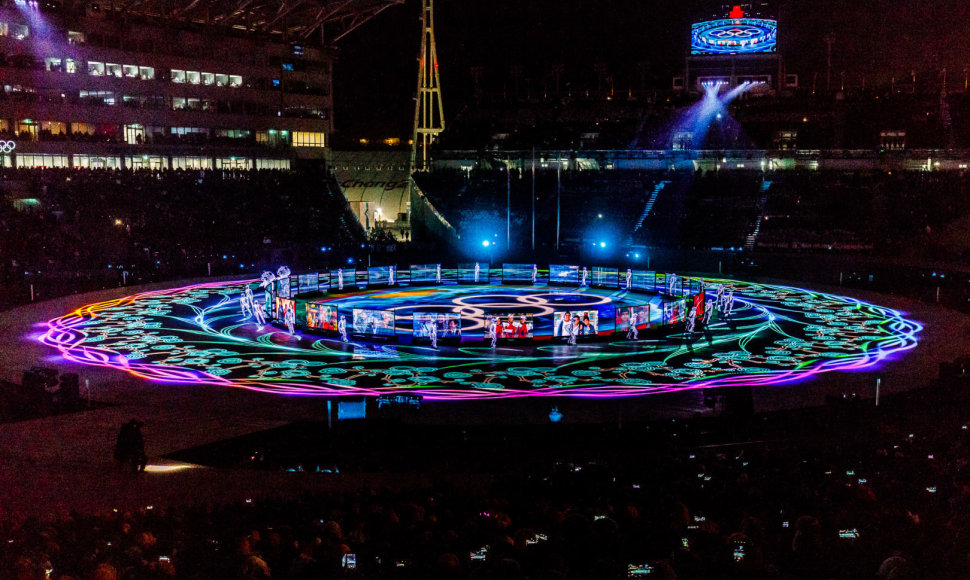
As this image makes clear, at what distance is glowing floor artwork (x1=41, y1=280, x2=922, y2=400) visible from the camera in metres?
28.2

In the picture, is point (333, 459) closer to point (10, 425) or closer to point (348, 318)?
point (10, 425)

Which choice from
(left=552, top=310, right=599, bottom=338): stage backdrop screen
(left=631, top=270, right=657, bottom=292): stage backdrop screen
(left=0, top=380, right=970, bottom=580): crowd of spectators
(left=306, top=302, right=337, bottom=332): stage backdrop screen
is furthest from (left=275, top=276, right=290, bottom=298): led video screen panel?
(left=0, top=380, right=970, bottom=580): crowd of spectators

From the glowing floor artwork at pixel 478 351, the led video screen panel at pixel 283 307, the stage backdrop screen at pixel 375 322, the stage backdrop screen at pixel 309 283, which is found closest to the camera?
the glowing floor artwork at pixel 478 351

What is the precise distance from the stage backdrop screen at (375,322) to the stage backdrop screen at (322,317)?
1.34 m

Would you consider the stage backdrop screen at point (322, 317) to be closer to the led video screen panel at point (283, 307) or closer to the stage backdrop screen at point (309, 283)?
the led video screen panel at point (283, 307)

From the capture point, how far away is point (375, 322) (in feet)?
114

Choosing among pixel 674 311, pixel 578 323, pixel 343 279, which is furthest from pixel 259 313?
pixel 674 311

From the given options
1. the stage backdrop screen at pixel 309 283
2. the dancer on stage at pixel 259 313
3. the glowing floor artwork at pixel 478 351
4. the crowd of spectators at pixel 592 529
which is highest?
the crowd of spectators at pixel 592 529

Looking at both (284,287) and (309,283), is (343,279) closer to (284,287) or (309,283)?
(309,283)

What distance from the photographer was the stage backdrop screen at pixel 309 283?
46756 millimetres

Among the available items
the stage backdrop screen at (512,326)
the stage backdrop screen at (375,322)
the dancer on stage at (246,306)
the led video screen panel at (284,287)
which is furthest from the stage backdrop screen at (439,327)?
the led video screen panel at (284,287)

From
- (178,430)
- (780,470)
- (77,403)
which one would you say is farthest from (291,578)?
(77,403)

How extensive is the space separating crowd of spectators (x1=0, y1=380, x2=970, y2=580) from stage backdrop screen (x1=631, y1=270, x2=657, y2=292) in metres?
31.5

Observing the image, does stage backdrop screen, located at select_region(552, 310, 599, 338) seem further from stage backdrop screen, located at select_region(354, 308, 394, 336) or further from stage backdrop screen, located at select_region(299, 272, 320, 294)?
stage backdrop screen, located at select_region(299, 272, 320, 294)
